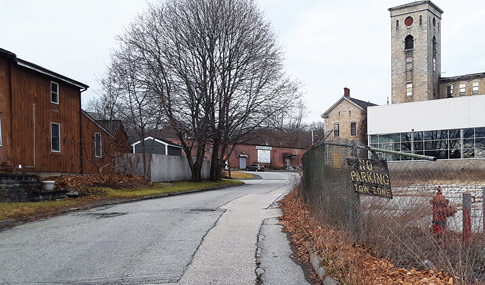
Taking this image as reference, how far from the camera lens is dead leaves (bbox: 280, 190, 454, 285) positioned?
201 inches

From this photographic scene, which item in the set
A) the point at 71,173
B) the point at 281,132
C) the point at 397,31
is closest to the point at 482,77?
the point at 397,31

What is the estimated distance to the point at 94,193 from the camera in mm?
19531

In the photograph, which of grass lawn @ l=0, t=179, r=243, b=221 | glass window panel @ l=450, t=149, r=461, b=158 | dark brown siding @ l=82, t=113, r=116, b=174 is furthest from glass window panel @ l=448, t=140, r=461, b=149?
dark brown siding @ l=82, t=113, r=116, b=174

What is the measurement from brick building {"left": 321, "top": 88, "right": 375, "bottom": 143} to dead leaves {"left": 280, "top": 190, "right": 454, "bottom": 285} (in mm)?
50978

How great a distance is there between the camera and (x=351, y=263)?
17.9ft

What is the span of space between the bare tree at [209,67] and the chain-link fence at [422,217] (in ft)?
77.9

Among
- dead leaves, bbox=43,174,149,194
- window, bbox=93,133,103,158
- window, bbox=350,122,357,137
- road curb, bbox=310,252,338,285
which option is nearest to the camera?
road curb, bbox=310,252,338,285

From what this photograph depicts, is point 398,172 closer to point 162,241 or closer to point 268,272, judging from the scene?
point 268,272

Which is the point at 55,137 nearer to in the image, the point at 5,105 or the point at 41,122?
the point at 41,122

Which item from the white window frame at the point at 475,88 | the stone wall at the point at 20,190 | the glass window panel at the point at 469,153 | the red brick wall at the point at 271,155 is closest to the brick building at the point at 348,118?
Result: the glass window panel at the point at 469,153

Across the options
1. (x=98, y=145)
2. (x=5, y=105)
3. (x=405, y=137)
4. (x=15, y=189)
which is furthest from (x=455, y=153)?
(x=15, y=189)

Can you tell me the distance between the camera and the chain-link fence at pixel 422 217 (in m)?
5.66

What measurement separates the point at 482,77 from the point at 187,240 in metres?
63.8

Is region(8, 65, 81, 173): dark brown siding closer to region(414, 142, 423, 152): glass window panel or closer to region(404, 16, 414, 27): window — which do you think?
region(414, 142, 423, 152): glass window panel
